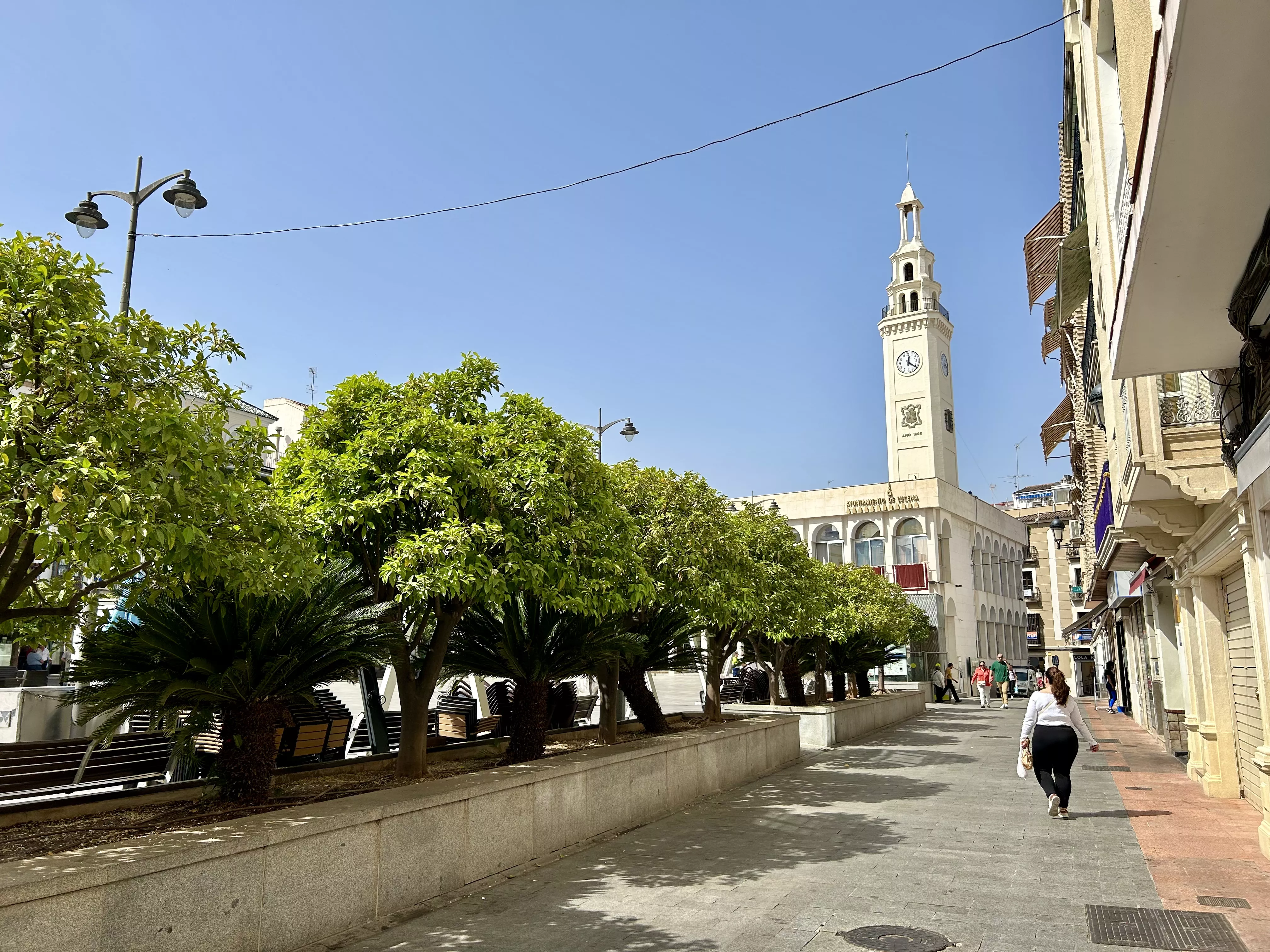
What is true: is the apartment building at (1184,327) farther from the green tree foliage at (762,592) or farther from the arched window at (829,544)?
the arched window at (829,544)

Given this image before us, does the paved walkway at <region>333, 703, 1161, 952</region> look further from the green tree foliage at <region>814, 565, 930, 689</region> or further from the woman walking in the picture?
the green tree foliage at <region>814, 565, 930, 689</region>

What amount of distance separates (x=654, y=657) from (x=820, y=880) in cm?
572

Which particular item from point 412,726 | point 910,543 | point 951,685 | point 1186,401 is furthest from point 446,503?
point 910,543

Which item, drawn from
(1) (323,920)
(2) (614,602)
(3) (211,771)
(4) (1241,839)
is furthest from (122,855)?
(4) (1241,839)

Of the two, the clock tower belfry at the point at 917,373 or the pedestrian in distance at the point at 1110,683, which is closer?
the pedestrian in distance at the point at 1110,683

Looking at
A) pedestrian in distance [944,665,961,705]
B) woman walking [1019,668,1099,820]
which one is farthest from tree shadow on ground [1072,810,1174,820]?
pedestrian in distance [944,665,961,705]

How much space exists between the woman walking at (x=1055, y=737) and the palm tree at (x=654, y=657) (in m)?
4.50

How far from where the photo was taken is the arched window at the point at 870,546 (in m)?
57.8

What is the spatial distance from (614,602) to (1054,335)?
19.1 metres

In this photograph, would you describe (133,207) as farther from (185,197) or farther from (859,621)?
(859,621)

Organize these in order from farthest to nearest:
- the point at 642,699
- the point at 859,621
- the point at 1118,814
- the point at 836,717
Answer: the point at 859,621
the point at 836,717
the point at 642,699
the point at 1118,814

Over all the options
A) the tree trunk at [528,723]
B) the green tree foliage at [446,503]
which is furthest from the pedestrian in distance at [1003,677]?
the green tree foliage at [446,503]

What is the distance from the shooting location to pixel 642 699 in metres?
12.7

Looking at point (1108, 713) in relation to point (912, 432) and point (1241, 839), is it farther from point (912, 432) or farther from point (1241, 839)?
point (912, 432)
